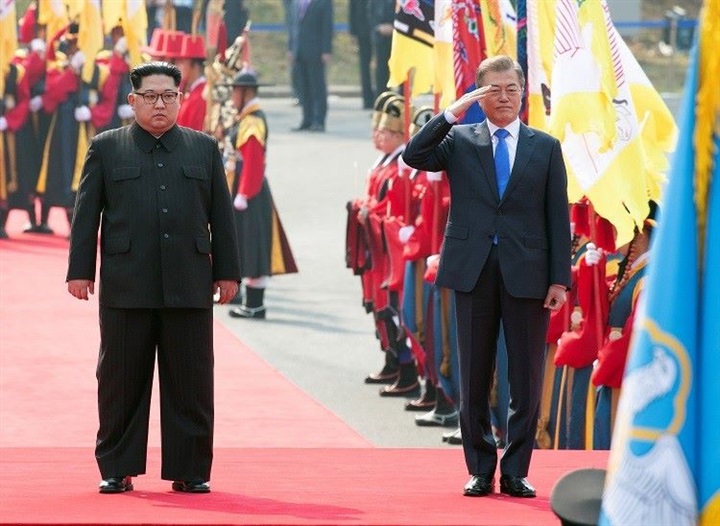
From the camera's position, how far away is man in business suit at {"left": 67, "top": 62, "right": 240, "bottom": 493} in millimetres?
6398

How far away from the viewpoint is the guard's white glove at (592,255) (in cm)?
779

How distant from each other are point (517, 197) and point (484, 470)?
35.8 inches

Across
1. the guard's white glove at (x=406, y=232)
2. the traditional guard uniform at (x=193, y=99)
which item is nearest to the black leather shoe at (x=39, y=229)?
the traditional guard uniform at (x=193, y=99)

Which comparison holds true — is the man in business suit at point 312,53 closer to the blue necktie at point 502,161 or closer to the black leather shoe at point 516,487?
the blue necktie at point 502,161

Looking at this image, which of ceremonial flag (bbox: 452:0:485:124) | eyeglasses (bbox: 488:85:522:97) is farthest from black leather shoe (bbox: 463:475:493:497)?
ceremonial flag (bbox: 452:0:485:124)

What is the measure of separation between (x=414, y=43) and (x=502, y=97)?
3.64m

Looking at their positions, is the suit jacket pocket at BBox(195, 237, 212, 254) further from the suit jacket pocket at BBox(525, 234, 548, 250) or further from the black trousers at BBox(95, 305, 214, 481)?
the suit jacket pocket at BBox(525, 234, 548, 250)

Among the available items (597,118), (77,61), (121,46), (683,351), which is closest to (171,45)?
(121,46)

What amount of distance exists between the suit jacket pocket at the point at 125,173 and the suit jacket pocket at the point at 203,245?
0.29m

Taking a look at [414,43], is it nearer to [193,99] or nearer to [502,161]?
[502,161]

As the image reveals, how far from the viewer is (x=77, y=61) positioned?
638 inches

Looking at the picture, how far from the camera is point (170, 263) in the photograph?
6.38 metres

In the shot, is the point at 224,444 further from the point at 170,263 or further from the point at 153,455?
the point at 170,263

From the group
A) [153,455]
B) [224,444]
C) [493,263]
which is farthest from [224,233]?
[224,444]
